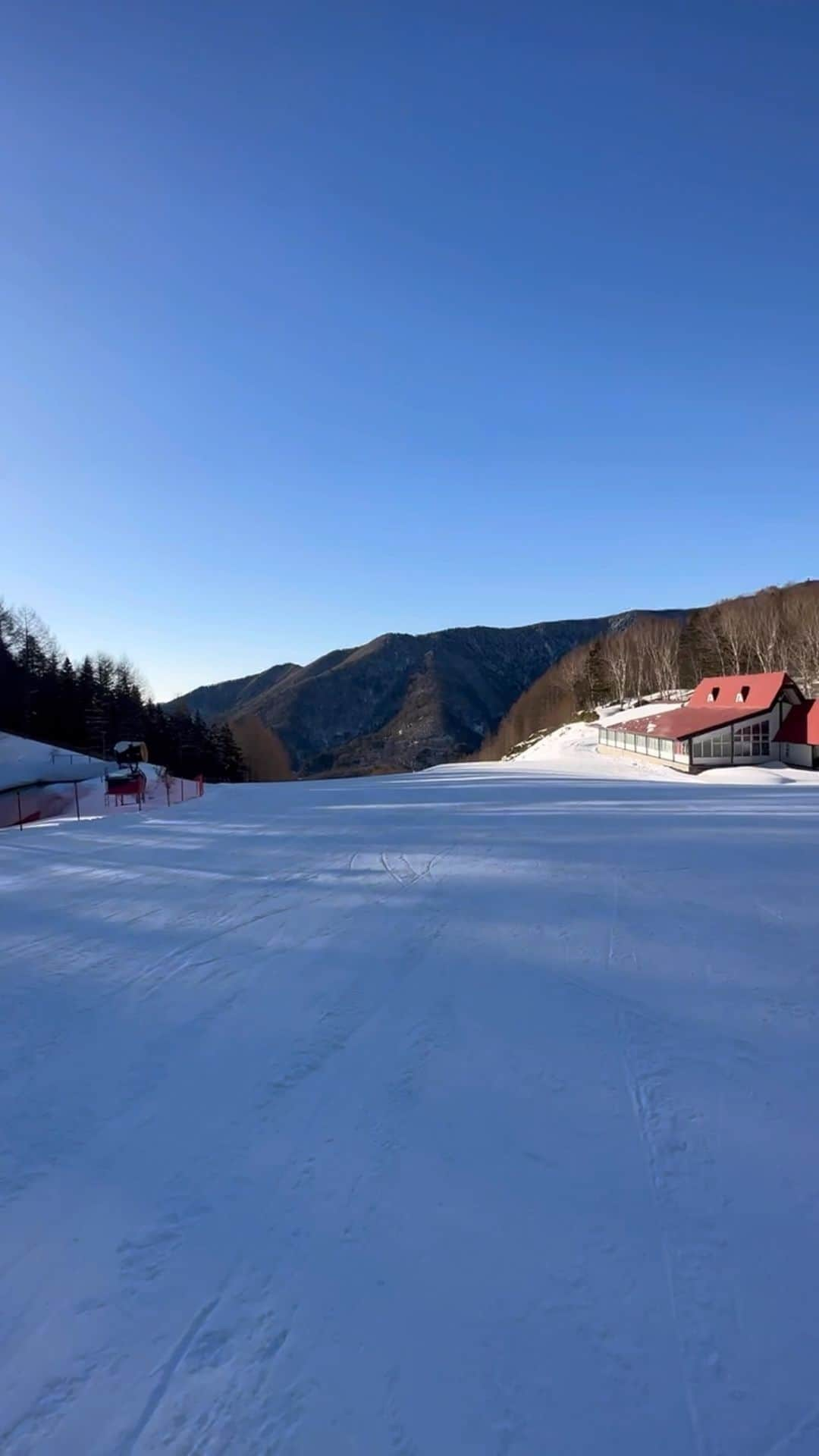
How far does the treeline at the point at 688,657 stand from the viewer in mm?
61312

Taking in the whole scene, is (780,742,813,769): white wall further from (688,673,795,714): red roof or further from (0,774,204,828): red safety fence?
(0,774,204,828): red safety fence

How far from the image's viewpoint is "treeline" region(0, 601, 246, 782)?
52.1 meters

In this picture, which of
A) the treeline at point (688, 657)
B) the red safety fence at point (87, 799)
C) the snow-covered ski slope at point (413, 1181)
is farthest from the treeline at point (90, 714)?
the snow-covered ski slope at point (413, 1181)

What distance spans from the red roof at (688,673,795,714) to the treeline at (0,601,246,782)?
37.3 metres

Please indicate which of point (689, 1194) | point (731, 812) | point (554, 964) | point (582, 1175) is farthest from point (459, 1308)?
point (731, 812)

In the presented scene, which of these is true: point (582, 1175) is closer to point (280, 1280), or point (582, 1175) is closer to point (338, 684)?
point (280, 1280)

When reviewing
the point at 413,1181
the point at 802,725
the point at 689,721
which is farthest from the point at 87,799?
the point at 802,725

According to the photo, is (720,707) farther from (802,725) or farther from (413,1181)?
(413,1181)

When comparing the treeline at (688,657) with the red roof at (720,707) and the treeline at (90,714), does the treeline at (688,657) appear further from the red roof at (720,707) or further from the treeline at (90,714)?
the treeline at (90,714)

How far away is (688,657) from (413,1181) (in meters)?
78.6

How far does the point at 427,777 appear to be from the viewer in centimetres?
3259

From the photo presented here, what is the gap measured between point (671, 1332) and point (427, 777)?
2998cm

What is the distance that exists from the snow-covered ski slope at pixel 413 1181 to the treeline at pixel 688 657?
5604 cm

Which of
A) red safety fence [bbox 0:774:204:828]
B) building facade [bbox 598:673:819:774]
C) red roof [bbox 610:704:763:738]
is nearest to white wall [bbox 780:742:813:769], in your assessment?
building facade [bbox 598:673:819:774]
